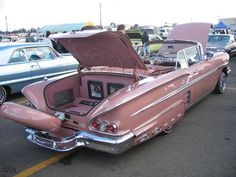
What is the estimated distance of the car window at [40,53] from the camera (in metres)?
7.95

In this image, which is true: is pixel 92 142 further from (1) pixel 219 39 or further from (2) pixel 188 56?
(1) pixel 219 39

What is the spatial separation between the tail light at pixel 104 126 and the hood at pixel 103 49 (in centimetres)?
115

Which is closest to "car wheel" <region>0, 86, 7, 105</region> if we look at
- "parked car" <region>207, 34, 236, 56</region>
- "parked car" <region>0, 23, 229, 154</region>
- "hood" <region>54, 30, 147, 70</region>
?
"parked car" <region>0, 23, 229, 154</region>

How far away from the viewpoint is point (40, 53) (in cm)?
822

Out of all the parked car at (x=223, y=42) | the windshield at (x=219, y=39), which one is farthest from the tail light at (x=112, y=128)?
the windshield at (x=219, y=39)

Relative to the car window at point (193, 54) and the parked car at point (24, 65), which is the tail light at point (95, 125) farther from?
the parked car at point (24, 65)

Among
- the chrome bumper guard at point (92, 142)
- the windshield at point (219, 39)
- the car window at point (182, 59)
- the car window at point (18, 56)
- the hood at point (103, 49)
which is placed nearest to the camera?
the chrome bumper guard at point (92, 142)

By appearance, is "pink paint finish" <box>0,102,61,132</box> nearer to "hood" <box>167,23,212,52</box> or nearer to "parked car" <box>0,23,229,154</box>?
"parked car" <box>0,23,229,154</box>

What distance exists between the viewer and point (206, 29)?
677 cm

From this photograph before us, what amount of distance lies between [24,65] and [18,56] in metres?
0.27

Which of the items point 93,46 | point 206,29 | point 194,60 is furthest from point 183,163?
point 206,29

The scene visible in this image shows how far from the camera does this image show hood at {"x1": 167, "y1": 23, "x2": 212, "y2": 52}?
6695 millimetres

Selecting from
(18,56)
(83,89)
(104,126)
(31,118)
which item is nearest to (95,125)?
(104,126)

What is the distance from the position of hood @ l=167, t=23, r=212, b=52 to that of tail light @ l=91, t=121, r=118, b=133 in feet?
12.1
